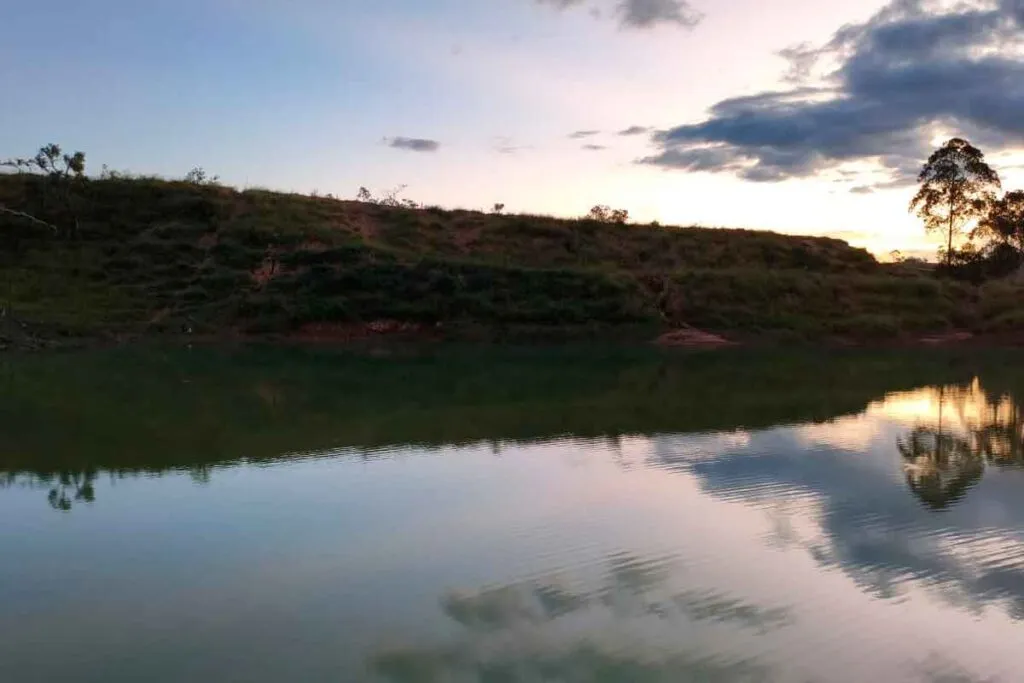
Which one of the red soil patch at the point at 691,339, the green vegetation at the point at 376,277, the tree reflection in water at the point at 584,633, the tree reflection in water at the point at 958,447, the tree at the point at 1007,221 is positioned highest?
the tree at the point at 1007,221

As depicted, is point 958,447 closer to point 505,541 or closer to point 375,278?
point 505,541

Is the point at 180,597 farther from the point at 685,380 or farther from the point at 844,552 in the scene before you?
the point at 685,380

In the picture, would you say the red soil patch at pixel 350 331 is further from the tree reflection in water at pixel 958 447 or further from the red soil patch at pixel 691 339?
the tree reflection in water at pixel 958 447

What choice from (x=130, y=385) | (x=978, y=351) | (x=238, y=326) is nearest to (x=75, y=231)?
(x=238, y=326)

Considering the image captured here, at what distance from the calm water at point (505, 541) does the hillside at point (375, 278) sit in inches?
551

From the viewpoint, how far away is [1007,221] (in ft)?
134

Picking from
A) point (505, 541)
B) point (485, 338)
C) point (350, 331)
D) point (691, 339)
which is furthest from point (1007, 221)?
point (505, 541)

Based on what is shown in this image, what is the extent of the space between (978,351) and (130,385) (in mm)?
26338

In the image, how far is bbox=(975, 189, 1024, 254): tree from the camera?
39.9 meters

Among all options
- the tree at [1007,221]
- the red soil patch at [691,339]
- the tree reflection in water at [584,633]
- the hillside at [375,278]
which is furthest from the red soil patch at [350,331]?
the tree at [1007,221]

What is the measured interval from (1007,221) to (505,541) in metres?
41.8

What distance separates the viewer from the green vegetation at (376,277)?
28.7 metres

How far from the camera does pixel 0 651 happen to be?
5.10 metres

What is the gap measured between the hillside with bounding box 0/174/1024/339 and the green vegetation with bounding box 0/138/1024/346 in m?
0.07
